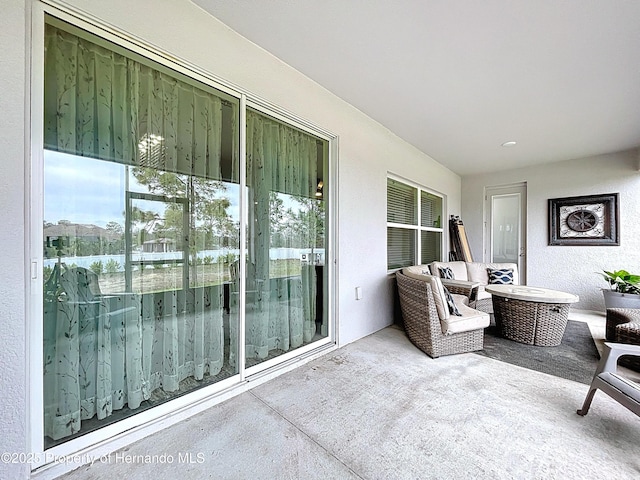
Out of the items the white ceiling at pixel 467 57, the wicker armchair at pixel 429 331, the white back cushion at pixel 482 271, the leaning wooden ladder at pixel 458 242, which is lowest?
the wicker armchair at pixel 429 331

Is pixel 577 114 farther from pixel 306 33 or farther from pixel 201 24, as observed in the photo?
pixel 201 24

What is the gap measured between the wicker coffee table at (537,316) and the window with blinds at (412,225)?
1.46 meters

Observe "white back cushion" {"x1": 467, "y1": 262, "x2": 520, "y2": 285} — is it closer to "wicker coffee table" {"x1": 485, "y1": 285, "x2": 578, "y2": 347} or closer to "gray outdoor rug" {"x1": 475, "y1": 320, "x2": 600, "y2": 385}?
"gray outdoor rug" {"x1": 475, "y1": 320, "x2": 600, "y2": 385}

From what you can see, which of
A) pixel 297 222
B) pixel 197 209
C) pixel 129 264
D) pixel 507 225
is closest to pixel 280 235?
pixel 297 222

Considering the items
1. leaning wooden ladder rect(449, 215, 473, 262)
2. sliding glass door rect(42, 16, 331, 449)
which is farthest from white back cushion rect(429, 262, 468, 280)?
sliding glass door rect(42, 16, 331, 449)

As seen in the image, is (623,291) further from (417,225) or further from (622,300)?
(417,225)

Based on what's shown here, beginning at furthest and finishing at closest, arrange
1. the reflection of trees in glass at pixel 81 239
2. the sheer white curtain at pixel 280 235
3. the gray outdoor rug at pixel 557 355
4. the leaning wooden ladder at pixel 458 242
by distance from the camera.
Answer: the leaning wooden ladder at pixel 458 242 → the gray outdoor rug at pixel 557 355 → the sheer white curtain at pixel 280 235 → the reflection of trees in glass at pixel 81 239

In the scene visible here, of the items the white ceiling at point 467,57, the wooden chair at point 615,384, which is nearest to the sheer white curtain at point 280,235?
the white ceiling at point 467,57

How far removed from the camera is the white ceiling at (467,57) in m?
1.88

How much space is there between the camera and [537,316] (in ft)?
10.4

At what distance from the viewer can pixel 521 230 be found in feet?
18.5

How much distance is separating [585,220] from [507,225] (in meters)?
1.18

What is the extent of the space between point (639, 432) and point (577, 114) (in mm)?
3276

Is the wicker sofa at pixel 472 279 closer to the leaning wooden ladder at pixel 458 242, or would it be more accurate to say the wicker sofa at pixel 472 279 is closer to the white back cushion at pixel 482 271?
the white back cushion at pixel 482 271
